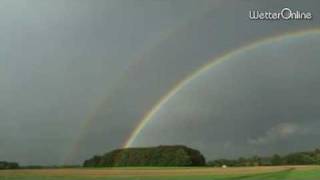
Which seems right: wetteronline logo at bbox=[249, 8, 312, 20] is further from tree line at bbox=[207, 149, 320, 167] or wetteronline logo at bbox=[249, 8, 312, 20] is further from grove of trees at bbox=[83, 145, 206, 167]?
grove of trees at bbox=[83, 145, 206, 167]

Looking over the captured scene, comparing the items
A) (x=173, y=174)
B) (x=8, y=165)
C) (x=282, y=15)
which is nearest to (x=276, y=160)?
(x=173, y=174)

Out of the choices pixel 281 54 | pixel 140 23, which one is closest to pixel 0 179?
pixel 140 23

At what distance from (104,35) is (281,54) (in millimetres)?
1773

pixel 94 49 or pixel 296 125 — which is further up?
pixel 94 49

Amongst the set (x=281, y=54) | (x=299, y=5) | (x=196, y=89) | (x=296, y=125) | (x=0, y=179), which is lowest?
(x=0, y=179)

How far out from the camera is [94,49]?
5797 millimetres

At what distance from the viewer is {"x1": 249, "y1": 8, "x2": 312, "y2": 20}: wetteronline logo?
589 centimetres

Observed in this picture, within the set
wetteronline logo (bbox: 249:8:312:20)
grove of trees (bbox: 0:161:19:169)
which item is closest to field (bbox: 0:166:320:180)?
grove of trees (bbox: 0:161:19:169)

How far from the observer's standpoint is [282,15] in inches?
233

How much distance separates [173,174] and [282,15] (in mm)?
1902

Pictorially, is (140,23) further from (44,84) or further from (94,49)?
(44,84)

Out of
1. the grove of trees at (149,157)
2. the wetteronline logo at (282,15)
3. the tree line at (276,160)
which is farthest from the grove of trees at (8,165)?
the wetteronline logo at (282,15)

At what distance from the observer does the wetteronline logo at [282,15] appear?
5.89m

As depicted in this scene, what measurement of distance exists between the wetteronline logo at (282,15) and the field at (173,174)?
147 cm
